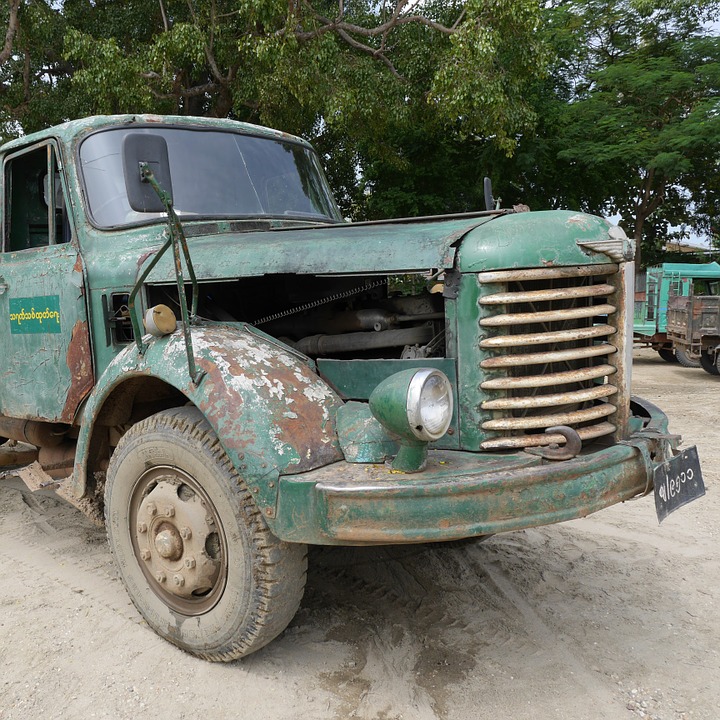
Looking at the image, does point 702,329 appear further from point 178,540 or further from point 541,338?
point 178,540

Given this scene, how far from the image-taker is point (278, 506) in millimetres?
2477

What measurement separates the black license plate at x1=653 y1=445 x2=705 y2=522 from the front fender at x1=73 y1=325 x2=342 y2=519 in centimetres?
122

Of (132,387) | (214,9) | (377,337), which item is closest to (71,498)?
(132,387)

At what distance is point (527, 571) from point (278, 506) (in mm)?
1874

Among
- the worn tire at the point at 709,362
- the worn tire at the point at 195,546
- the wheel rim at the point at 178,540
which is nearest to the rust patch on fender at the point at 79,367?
the worn tire at the point at 195,546

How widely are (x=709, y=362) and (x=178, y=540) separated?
11821 millimetres

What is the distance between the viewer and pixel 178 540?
9.41ft

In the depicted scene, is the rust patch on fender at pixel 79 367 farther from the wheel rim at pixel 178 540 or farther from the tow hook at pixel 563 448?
the tow hook at pixel 563 448

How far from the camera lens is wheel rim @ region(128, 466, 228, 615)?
2.78 m

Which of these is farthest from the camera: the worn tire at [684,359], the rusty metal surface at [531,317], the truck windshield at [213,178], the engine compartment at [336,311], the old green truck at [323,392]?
the worn tire at [684,359]

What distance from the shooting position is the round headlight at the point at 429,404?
7.61ft

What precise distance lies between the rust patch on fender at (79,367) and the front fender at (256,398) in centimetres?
74

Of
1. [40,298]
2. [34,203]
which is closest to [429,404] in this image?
[40,298]

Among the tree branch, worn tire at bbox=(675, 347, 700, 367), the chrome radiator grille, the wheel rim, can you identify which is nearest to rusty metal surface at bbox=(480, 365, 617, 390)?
the chrome radiator grille
